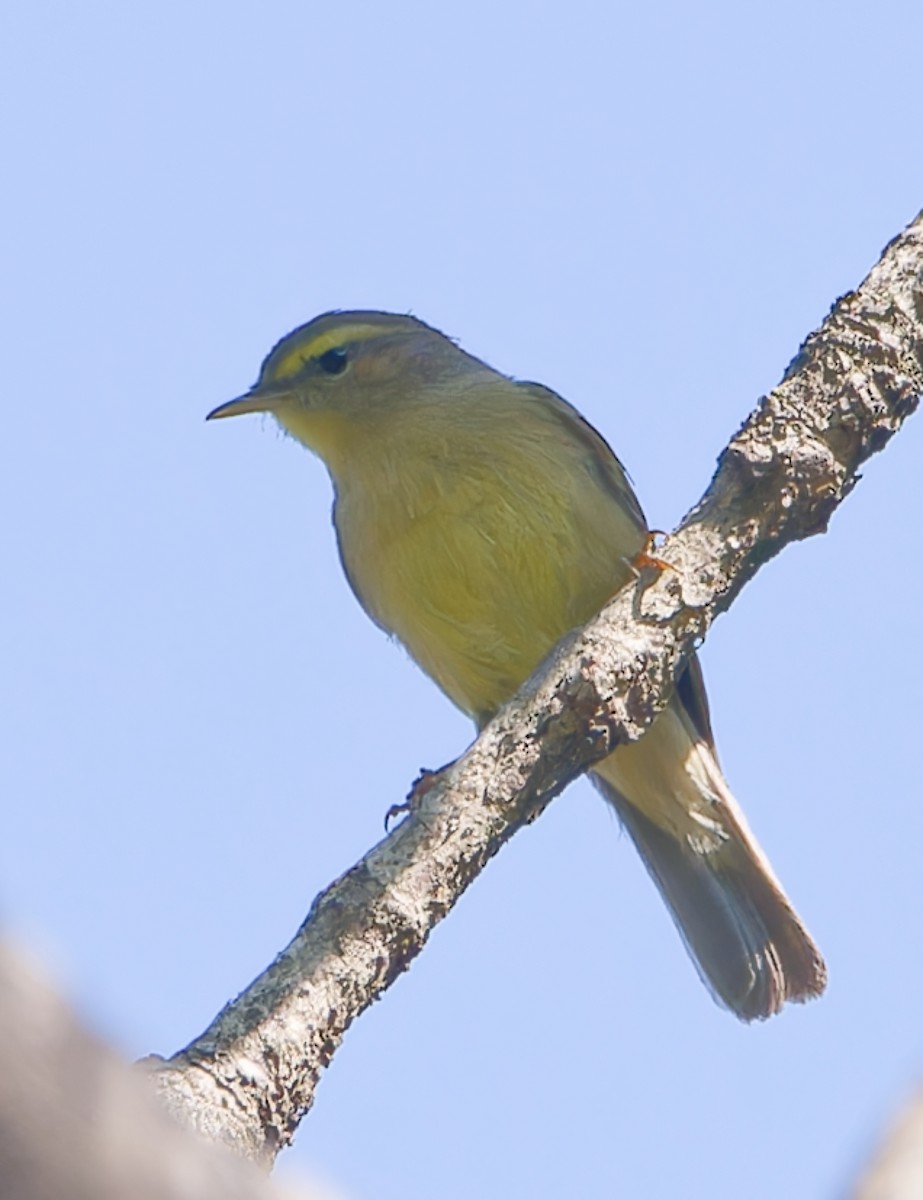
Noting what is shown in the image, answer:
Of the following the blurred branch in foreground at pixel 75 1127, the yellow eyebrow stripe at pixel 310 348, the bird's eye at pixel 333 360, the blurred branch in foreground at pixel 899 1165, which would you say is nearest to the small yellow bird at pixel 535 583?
the bird's eye at pixel 333 360

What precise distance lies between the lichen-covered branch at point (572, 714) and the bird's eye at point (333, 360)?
2.73 metres

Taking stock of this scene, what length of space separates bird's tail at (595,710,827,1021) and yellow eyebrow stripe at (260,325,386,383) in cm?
210

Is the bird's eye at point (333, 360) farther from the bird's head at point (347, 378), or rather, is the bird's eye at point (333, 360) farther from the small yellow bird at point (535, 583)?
the small yellow bird at point (535, 583)

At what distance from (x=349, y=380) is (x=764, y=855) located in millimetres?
2475

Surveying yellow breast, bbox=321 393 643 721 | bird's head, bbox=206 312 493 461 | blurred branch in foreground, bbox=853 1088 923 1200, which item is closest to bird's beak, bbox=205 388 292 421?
bird's head, bbox=206 312 493 461

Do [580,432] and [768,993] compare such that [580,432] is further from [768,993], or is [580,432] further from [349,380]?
[768,993]

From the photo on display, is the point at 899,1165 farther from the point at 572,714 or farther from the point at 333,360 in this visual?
the point at 333,360

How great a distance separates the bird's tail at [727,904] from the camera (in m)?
5.37

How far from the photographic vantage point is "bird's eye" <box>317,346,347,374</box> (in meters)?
6.25

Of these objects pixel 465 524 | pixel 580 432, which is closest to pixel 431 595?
pixel 465 524

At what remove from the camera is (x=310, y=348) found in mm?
6312

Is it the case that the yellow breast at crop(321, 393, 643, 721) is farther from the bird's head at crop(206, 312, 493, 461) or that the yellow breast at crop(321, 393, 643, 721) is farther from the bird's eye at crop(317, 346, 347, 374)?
the bird's eye at crop(317, 346, 347, 374)

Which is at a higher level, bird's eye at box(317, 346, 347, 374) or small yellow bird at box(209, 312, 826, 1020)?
bird's eye at box(317, 346, 347, 374)

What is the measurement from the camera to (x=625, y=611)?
12.3ft
